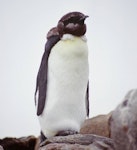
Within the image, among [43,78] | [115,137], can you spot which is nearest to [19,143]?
[43,78]

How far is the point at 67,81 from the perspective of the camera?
1.32 m

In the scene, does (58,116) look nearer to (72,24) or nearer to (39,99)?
(39,99)

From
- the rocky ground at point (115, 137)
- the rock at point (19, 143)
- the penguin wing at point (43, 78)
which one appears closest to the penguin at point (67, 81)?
the penguin wing at point (43, 78)

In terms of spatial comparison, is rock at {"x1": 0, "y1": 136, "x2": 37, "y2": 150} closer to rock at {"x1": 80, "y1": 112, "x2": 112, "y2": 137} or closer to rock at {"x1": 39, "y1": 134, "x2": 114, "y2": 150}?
rock at {"x1": 80, "y1": 112, "x2": 112, "y2": 137}

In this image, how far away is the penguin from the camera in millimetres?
1315

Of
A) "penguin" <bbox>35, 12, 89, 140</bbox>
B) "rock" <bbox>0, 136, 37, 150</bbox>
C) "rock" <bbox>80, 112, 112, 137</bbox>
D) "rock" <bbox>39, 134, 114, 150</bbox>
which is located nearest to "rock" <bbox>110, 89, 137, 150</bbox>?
"rock" <bbox>39, 134, 114, 150</bbox>

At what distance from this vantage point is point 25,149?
1.95 meters

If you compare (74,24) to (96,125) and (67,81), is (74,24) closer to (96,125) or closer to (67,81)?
(67,81)

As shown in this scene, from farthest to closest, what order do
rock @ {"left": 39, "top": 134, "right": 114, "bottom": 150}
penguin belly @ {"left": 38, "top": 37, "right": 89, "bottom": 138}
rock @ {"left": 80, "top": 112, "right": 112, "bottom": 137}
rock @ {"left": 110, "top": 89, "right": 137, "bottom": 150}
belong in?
rock @ {"left": 80, "top": 112, "right": 112, "bottom": 137}, penguin belly @ {"left": 38, "top": 37, "right": 89, "bottom": 138}, rock @ {"left": 39, "top": 134, "right": 114, "bottom": 150}, rock @ {"left": 110, "top": 89, "right": 137, "bottom": 150}

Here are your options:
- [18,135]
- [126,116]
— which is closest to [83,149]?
[126,116]

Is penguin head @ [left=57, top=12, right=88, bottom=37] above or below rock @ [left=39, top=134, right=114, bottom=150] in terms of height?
above

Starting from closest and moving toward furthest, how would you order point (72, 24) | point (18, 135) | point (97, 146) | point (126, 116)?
1. point (126, 116)
2. point (97, 146)
3. point (72, 24)
4. point (18, 135)

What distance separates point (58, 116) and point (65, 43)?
28 centimetres

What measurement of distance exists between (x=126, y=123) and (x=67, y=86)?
2.62ft
